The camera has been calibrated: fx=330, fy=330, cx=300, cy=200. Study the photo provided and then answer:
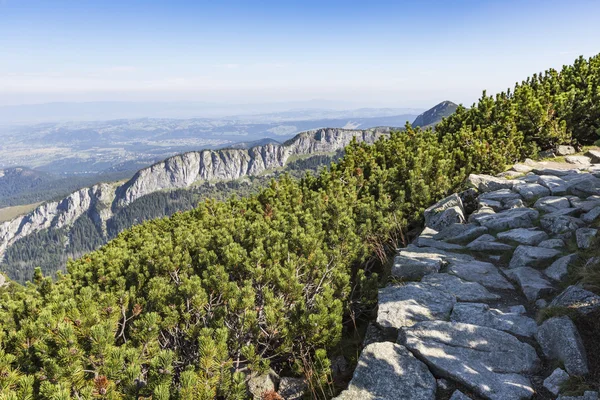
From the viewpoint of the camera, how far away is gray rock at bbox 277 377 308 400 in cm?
570

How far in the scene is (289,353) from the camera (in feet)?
21.4

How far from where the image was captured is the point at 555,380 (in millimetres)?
4641

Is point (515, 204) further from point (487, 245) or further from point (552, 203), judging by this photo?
point (487, 245)

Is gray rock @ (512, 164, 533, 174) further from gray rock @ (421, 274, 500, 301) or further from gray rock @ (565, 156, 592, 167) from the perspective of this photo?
gray rock @ (421, 274, 500, 301)

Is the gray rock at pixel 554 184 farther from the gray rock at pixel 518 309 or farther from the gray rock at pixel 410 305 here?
the gray rock at pixel 410 305

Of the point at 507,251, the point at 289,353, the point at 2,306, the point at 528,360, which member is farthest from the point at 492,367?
the point at 2,306

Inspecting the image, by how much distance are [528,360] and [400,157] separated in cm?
1037

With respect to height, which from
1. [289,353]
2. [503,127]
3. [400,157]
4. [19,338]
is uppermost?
[503,127]

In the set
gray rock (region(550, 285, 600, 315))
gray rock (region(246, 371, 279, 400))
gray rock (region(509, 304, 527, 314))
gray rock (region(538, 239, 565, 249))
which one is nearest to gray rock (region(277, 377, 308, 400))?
gray rock (region(246, 371, 279, 400))

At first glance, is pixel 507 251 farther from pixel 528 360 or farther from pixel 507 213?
pixel 528 360

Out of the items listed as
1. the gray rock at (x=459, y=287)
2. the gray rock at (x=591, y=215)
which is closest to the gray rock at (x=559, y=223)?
the gray rock at (x=591, y=215)

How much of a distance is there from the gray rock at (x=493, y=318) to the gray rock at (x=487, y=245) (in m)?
3.27

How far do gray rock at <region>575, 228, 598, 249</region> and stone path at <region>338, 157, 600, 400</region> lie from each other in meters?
0.03

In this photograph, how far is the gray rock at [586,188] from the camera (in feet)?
36.6
